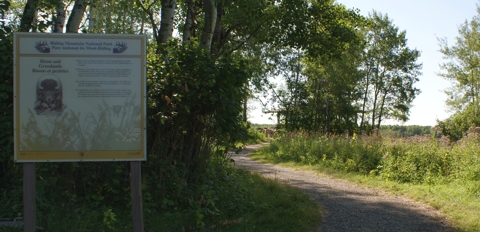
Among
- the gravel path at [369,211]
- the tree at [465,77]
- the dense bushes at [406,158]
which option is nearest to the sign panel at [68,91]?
the gravel path at [369,211]

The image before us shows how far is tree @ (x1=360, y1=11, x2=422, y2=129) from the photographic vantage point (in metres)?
50.0

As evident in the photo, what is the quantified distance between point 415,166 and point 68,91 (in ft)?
32.5

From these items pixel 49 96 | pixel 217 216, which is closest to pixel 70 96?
pixel 49 96

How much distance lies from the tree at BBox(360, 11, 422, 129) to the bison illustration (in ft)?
151

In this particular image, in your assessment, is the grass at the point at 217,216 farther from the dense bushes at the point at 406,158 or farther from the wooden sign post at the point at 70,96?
the dense bushes at the point at 406,158

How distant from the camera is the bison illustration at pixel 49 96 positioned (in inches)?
203

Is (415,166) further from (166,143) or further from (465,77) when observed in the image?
(465,77)

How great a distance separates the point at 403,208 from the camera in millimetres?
9094

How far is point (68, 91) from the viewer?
518 cm

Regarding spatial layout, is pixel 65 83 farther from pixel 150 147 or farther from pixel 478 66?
pixel 478 66

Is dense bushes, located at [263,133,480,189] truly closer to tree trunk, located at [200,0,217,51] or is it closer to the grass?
the grass

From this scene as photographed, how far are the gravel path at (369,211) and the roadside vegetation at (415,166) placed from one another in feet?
1.26

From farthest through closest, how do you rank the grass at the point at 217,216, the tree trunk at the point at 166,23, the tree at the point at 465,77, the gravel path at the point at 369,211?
the tree at the point at 465,77
the tree trunk at the point at 166,23
the gravel path at the point at 369,211
the grass at the point at 217,216

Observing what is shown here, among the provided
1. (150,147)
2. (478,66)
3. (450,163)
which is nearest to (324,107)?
Result: (478,66)
